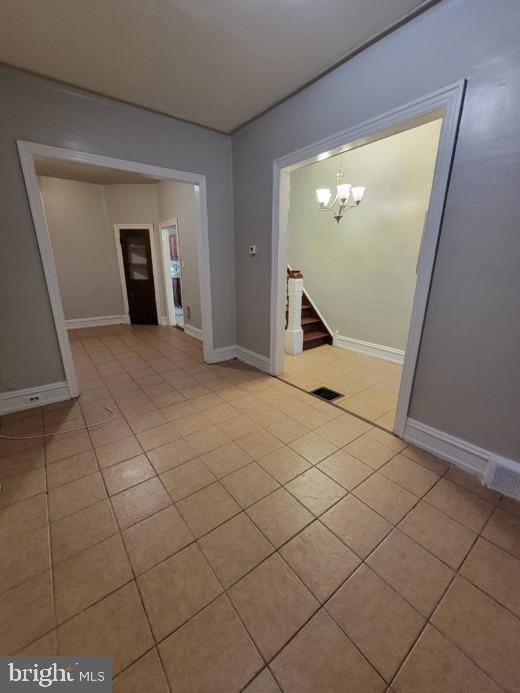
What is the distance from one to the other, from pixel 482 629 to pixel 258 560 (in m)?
0.90

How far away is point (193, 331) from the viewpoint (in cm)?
518

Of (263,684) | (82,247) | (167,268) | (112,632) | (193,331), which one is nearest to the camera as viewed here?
(263,684)

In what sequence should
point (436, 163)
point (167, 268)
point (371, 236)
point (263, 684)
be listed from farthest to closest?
point (167, 268) < point (371, 236) < point (436, 163) < point (263, 684)

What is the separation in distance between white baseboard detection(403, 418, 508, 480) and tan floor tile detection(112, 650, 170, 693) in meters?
1.92

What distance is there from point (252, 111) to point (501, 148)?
223 cm

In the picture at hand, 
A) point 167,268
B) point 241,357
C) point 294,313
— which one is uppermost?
point 167,268

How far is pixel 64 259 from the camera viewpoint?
5383 mm

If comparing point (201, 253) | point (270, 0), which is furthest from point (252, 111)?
point (201, 253)

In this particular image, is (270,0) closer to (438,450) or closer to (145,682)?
(438,450)

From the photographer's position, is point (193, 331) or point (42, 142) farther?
point (193, 331)

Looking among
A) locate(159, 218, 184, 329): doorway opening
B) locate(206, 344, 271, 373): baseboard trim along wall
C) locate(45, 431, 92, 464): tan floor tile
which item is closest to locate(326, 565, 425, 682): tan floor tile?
locate(45, 431, 92, 464): tan floor tile

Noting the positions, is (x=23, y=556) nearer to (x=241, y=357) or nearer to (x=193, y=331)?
(x=241, y=357)

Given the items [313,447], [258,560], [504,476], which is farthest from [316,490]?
[504,476]

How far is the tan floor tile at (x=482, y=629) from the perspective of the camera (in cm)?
96
